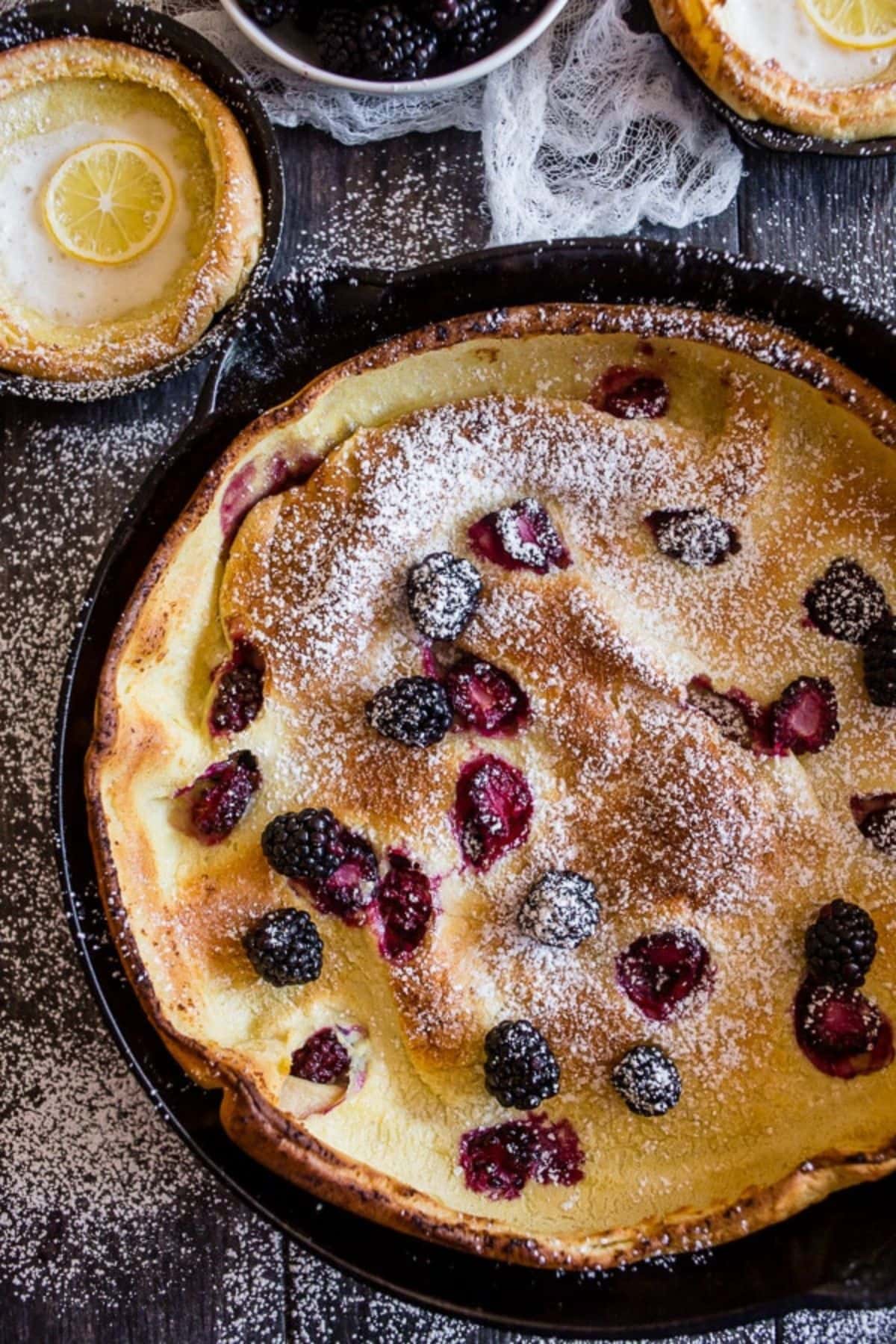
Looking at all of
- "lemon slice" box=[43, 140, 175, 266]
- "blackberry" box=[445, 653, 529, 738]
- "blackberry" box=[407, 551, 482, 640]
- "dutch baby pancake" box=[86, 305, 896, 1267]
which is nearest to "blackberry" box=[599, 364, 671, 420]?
"dutch baby pancake" box=[86, 305, 896, 1267]

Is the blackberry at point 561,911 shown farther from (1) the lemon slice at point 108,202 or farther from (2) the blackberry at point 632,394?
(1) the lemon slice at point 108,202

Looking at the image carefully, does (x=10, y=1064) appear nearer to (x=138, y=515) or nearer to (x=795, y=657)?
(x=138, y=515)

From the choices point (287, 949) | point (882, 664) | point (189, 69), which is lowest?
point (287, 949)

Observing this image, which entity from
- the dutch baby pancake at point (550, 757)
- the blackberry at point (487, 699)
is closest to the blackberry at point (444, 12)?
the dutch baby pancake at point (550, 757)

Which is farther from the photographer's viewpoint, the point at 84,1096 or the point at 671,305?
the point at 84,1096

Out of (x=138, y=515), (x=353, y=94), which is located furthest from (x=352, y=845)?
(x=353, y=94)

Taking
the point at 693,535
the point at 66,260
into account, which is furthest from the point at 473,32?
the point at 693,535

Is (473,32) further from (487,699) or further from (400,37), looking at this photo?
(487,699)
